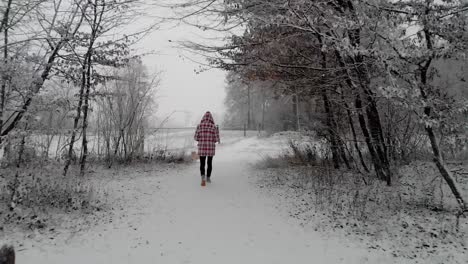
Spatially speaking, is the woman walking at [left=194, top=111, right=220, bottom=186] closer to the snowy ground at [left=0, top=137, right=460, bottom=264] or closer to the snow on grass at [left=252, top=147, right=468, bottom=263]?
the snowy ground at [left=0, top=137, right=460, bottom=264]

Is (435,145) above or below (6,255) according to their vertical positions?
above

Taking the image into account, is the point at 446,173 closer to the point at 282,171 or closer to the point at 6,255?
the point at 282,171

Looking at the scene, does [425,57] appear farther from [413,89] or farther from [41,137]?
[41,137]

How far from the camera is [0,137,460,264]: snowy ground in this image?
3.21m

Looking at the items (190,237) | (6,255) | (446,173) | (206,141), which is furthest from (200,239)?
(446,173)

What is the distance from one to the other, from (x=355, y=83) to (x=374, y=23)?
1486 millimetres

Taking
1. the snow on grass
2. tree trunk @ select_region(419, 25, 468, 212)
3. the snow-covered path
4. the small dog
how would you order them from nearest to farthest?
1. the small dog
2. the snow-covered path
3. the snow on grass
4. tree trunk @ select_region(419, 25, 468, 212)

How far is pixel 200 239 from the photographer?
371 centimetres

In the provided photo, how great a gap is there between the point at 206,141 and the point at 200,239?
3.17 meters

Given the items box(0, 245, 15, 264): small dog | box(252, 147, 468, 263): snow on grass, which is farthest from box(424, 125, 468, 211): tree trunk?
box(0, 245, 15, 264): small dog

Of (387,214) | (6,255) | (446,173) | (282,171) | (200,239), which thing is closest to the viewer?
(6,255)

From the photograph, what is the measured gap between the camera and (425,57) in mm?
4062

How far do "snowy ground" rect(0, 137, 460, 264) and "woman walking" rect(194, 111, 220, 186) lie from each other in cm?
103

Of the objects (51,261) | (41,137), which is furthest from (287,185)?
(41,137)
